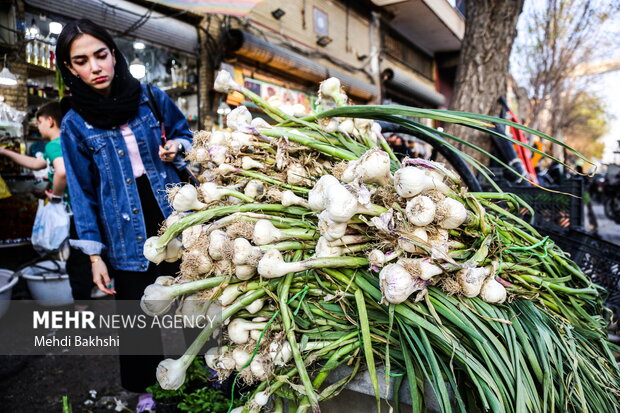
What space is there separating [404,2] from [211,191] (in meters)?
12.0

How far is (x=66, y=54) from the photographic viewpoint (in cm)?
175

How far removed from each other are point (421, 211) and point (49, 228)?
3876 mm

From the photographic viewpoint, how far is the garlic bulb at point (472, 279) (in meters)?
0.86

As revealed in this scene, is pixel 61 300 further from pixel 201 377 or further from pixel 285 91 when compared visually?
pixel 285 91

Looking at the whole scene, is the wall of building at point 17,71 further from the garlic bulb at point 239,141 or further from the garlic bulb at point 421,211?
the garlic bulb at point 421,211

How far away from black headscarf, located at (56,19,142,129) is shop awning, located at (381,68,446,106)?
34.4ft

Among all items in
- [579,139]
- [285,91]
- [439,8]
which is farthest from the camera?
[579,139]

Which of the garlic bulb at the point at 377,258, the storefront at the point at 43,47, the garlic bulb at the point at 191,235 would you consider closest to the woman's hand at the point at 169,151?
the garlic bulb at the point at 191,235

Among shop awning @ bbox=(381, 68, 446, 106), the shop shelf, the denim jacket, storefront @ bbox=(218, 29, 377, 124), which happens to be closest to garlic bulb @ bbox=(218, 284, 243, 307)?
the denim jacket

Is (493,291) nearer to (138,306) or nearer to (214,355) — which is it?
(214,355)

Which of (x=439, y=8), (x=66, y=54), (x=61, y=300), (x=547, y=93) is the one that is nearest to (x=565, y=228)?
(x=66, y=54)

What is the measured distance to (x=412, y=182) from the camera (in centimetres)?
86

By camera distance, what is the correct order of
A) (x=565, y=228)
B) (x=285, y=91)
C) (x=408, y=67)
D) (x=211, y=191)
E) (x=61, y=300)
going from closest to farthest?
(x=211, y=191) → (x=565, y=228) → (x=61, y=300) → (x=285, y=91) → (x=408, y=67)

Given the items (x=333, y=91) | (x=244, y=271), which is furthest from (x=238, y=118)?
(x=244, y=271)
